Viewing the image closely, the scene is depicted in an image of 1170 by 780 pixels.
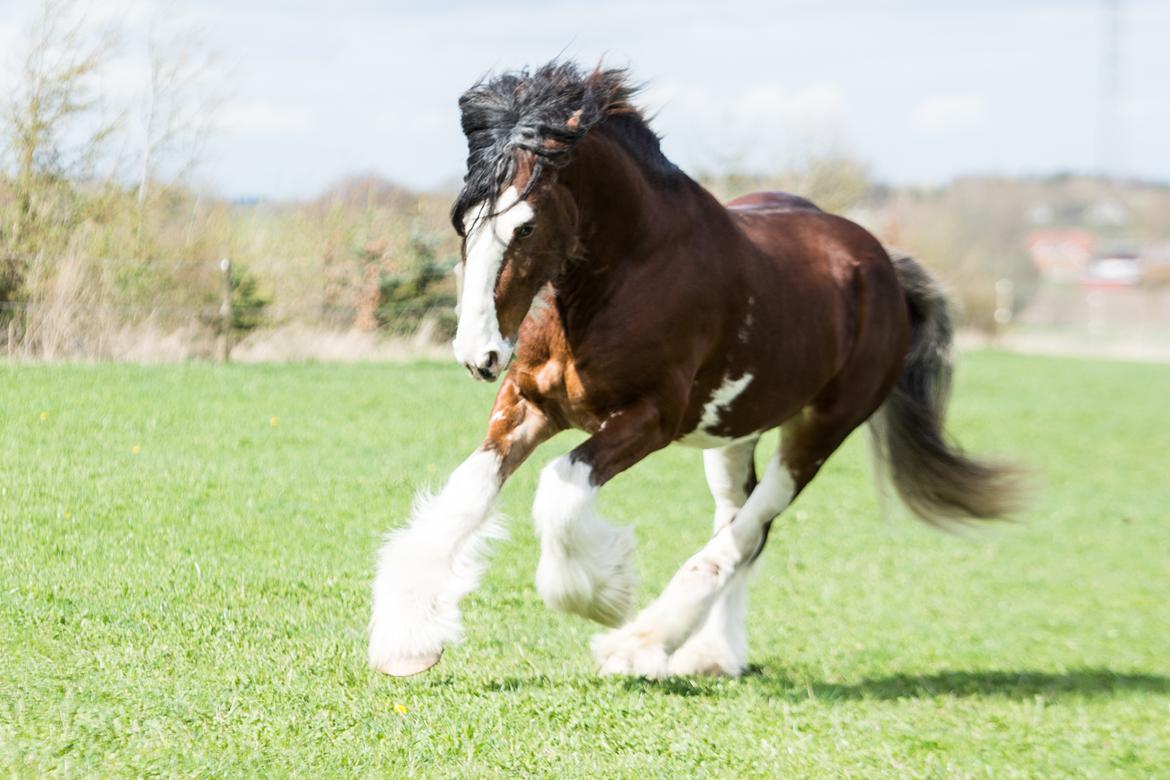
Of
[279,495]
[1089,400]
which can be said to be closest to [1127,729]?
[279,495]

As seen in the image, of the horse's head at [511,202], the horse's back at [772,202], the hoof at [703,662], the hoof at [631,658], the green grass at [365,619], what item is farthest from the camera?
the horse's back at [772,202]

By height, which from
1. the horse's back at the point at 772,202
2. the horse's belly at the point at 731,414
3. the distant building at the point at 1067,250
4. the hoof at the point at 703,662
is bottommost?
the hoof at the point at 703,662

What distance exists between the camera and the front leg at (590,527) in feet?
16.4

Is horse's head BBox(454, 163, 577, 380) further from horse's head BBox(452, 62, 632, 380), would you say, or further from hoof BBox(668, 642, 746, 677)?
hoof BBox(668, 642, 746, 677)

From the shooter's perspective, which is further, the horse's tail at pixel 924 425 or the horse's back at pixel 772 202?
the horse's tail at pixel 924 425

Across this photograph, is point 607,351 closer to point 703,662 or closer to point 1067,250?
point 703,662

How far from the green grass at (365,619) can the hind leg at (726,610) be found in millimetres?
239

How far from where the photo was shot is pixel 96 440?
6.71 meters

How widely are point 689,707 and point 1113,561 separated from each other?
303 inches

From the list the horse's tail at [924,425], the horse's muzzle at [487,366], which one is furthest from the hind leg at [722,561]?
the horse's muzzle at [487,366]

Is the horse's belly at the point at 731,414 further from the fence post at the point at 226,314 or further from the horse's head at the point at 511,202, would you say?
the fence post at the point at 226,314

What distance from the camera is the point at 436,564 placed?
16.5 feet

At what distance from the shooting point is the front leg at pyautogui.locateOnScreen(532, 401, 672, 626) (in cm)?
499

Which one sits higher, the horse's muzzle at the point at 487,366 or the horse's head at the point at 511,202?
the horse's head at the point at 511,202
